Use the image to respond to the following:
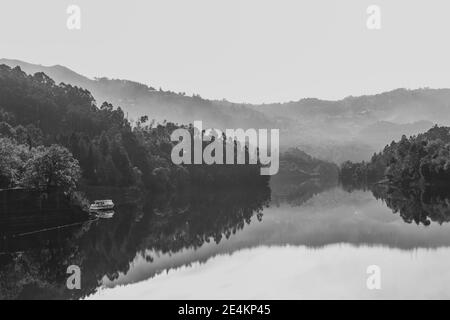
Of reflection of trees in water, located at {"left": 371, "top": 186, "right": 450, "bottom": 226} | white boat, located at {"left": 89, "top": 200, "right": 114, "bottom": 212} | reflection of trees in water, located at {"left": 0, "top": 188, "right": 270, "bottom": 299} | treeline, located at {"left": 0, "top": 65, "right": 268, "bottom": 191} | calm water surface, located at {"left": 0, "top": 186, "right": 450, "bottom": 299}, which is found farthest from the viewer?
treeline, located at {"left": 0, "top": 65, "right": 268, "bottom": 191}

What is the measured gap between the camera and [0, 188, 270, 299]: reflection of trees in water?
51841 mm

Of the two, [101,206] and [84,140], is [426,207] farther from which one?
[84,140]

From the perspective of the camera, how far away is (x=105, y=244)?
75875 millimetres

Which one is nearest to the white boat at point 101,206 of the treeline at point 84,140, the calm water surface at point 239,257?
the calm water surface at point 239,257

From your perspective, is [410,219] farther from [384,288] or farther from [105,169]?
[105,169]

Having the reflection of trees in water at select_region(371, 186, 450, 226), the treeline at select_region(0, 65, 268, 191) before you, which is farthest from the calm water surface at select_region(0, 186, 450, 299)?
the treeline at select_region(0, 65, 268, 191)

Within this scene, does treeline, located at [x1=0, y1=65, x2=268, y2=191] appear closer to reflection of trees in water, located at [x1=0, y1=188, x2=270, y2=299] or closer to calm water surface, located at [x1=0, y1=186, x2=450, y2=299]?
reflection of trees in water, located at [x1=0, y1=188, x2=270, y2=299]

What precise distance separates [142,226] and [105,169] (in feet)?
216

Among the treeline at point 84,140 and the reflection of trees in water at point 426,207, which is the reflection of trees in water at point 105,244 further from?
the treeline at point 84,140

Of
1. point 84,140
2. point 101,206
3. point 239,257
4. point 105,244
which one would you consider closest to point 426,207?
point 239,257

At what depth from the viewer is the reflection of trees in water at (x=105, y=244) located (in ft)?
170
